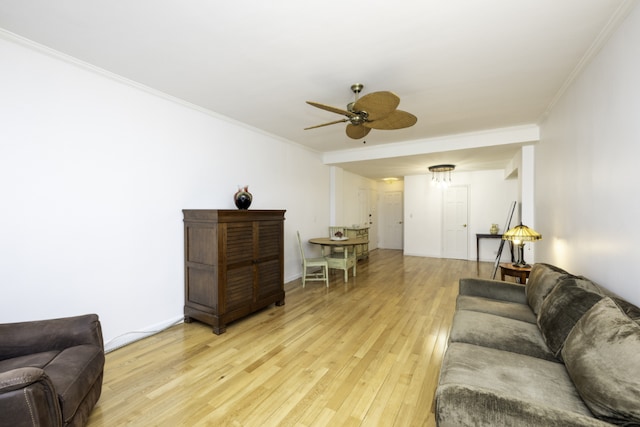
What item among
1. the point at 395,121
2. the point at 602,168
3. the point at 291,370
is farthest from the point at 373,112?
the point at 291,370

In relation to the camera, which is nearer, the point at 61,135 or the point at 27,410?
the point at 27,410

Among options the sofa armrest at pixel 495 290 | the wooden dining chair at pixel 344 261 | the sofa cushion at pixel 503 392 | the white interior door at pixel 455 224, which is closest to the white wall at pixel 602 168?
the sofa armrest at pixel 495 290

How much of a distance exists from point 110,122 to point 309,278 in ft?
11.8

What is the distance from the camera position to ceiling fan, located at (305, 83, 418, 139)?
7.17ft

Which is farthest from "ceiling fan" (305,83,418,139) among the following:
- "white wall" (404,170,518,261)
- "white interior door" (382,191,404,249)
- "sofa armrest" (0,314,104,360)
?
"white interior door" (382,191,404,249)

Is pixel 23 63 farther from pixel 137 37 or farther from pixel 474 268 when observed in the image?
A: pixel 474 268

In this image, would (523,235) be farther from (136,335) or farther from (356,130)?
(136,335)

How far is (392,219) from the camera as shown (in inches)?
354

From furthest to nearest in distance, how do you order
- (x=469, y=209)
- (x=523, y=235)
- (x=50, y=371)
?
1. (x=469, y=209)
2. (x=523, y=235)
3. (x=50, y=371)

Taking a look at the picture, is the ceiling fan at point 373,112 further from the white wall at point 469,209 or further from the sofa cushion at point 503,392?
the white wall at point 469,209

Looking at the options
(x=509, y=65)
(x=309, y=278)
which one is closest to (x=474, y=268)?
(x=309, y=278)

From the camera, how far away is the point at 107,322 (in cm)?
260

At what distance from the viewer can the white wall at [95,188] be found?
2119mm

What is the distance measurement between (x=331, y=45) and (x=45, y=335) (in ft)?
8.99
